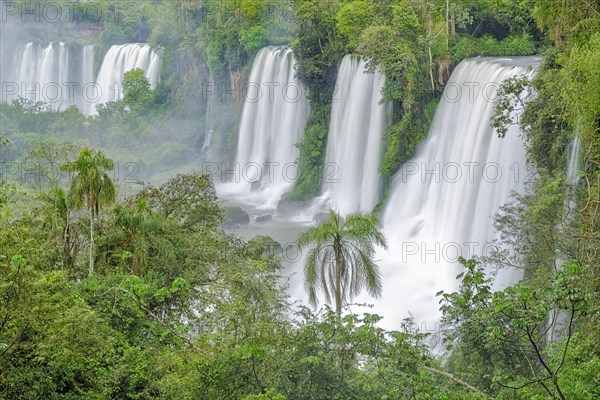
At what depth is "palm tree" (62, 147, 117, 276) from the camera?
15797 millimetres

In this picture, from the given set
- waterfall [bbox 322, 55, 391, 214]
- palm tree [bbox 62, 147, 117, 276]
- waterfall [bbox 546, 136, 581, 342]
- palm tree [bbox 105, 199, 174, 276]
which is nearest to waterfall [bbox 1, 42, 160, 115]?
waterfall [bbox 322, 55, 391, 214]

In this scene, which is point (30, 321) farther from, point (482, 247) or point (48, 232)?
point (482, 247)

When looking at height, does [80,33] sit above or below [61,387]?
above

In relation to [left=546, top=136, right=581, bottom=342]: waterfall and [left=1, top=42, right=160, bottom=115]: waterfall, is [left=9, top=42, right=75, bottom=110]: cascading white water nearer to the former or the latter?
[left=1, top=42, right=160, bottom=115]: waterfall

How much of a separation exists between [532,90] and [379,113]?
421 inches

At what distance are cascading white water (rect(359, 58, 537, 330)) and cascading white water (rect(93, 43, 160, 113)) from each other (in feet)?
94.1

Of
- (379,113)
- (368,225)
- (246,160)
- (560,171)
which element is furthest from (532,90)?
(246,160)

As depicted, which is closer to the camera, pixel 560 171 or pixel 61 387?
pixel 61 387

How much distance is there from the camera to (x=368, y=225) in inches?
652

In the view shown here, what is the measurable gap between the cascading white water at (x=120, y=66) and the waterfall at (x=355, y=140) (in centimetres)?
2172

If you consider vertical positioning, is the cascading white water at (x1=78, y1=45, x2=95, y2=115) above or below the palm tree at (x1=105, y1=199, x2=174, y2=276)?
above

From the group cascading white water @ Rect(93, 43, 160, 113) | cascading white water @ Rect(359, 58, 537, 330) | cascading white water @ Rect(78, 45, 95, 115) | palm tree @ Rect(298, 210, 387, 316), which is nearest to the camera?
palm tree @ Rect(298, 210, 387, 316)

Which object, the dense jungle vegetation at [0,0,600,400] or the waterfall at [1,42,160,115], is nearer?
the dense jungle vegetation at [0,0,600,400]

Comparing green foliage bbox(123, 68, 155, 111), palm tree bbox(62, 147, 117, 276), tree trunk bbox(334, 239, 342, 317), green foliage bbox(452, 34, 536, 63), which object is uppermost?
green foliage bbox(452, 34, 536, 63)
